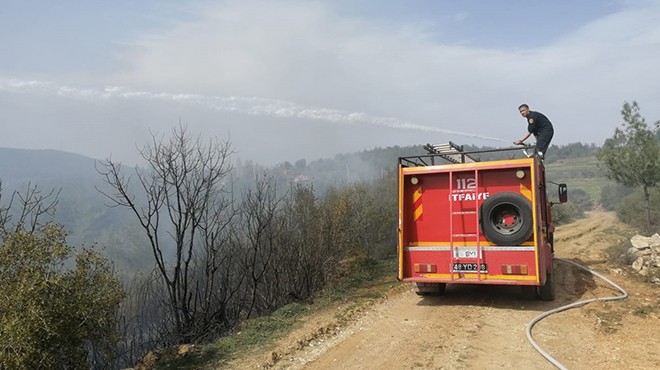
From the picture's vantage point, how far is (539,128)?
1020 cm

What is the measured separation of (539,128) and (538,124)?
0.31 ft

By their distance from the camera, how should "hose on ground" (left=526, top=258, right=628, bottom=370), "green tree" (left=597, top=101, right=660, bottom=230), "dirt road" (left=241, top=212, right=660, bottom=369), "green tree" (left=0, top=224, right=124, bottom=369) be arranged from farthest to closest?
"green tree" (left=597, top=101, right=660, bottom=230) → "dirt road" (left=241, top=212, right=660, bottom=369) → "hose on ground" (left=526, top=258, right=628, bottom=370) → "green tree" (left=0, top=224, right=124, bottom=369)

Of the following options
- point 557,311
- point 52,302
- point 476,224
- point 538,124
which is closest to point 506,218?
point 476,224

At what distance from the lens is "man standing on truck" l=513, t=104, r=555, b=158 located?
10.00 metres

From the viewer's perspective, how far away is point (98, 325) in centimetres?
601

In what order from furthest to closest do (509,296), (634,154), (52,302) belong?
(634,154) < (509,296) < (52,302)

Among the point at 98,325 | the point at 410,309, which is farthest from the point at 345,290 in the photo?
the point at 98,325

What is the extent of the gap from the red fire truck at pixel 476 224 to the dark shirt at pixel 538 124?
1.34 m

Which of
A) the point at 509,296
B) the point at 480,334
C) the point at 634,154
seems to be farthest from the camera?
the point at 634,154

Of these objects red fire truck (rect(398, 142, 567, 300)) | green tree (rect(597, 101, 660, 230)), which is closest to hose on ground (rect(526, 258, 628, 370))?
red fire truck (rect(398, 142, 567, 300))

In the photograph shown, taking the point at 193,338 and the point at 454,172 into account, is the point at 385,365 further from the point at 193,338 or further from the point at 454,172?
the point at 193,338

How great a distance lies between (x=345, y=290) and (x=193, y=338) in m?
3.89

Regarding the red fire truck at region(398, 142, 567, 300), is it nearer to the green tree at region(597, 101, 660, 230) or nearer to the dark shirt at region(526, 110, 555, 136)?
the dark shirt at region(526, 110, 555, 136)

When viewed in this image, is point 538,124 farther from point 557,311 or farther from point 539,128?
point 557,311
